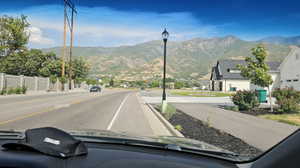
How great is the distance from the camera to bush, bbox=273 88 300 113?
52.9 ft

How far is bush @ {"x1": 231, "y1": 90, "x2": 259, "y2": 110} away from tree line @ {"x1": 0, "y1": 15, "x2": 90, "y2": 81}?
36525 millimetres

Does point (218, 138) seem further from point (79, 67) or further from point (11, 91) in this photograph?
point (79, 67)

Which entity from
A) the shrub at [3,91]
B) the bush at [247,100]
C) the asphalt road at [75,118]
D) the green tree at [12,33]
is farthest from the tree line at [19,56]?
the bush at [247,100]

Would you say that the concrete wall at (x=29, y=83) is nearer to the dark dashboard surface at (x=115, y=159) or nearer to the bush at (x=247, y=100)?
the bush at (x=247, y=100)

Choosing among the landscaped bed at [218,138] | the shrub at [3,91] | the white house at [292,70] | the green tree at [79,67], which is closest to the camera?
the landscaped bed at [218,138]

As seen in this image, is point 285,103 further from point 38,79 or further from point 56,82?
point 56,82

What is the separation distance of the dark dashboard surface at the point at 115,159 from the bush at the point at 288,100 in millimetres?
15535

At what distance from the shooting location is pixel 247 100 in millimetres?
18891

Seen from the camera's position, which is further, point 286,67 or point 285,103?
point 286,67

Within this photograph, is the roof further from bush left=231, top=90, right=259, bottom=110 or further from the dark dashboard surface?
the dark dashboard surface

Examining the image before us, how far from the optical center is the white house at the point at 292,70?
38.2 meters

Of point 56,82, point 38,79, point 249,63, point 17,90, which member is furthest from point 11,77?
point 249,63

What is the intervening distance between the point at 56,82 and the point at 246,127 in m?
50.7

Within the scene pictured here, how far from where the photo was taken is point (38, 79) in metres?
49.2
